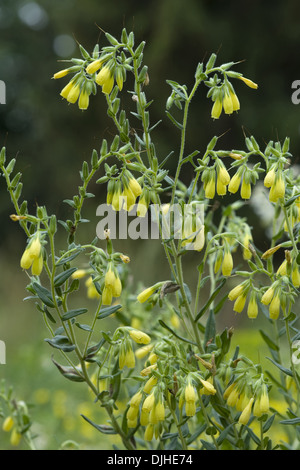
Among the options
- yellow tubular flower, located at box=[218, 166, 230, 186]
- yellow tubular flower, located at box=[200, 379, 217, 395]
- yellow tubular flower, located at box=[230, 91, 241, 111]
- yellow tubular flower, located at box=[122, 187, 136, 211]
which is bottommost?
yellow tubular flower, located at box=[200, 379, 217, 395]

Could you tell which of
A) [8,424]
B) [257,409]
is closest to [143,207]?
[257,409]

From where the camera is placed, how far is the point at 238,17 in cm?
1419

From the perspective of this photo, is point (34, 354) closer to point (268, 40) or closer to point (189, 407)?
point (189, 407)

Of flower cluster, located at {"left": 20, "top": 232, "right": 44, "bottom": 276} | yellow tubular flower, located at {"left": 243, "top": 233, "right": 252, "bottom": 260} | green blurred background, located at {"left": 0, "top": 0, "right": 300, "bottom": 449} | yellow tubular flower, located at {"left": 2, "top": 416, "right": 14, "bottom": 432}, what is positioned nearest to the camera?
flower cluster, located at {"left": 20, "top": 232, "right": 44, "bottom": 276}

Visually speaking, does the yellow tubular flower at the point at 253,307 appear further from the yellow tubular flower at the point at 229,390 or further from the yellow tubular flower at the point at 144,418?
the yellow tubular flower at the point at 144,418

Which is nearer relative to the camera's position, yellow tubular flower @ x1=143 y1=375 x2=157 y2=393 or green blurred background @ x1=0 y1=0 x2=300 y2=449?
yellow tubular flower @ x1=143 y1=375 x2=157 y2=393

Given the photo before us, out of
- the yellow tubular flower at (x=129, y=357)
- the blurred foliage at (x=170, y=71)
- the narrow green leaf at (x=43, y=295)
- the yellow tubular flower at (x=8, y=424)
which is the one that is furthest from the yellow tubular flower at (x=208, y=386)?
the blurred foliage at (x=170, y=71)

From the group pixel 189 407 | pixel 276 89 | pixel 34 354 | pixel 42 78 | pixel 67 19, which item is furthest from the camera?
pixel 42 78

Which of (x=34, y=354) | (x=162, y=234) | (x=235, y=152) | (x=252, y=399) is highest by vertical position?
(x=235, y=152)

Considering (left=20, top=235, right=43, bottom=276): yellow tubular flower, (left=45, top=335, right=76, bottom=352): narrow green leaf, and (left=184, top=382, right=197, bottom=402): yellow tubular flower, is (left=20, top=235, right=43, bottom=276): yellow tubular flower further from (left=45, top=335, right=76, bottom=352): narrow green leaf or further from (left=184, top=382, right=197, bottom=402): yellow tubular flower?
(left=184, top=382, right=197, bottom=402): yellow tubular flower

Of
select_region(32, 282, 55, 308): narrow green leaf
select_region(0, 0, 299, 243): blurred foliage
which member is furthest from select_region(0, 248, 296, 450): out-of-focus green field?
select_region(0, 0, 299, 243): blurred foliage

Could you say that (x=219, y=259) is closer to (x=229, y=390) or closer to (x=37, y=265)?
(x=229, y=390)

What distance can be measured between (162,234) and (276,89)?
12.6 m

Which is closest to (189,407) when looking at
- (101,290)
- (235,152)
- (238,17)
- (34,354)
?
(101,290)
